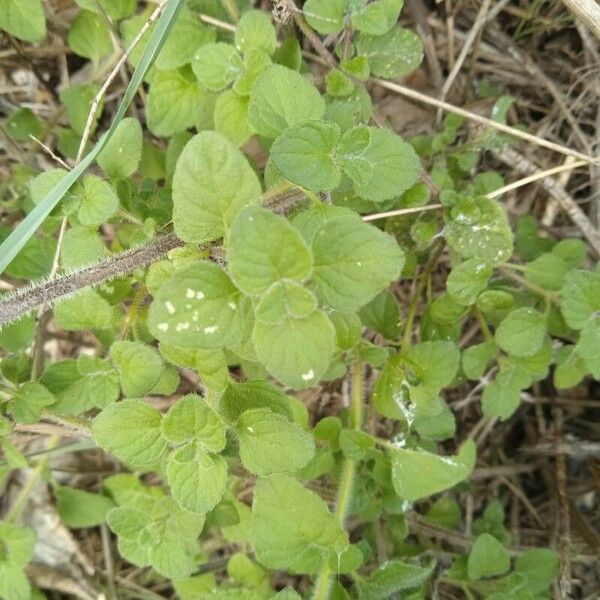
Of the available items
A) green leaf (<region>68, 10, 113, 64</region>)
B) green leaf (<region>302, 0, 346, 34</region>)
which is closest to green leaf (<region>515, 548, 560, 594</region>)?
green leaf (<region>302, 0, 346, 34</region>)

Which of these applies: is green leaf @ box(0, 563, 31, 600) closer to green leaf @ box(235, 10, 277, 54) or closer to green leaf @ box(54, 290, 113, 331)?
green leaf @ box(54, 290, 113, 331)

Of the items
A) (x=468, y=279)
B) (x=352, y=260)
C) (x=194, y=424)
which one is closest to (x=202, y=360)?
(x=194, y=424)

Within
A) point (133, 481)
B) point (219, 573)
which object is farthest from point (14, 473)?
point (219, 573)

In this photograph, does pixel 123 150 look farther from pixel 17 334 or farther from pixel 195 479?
pixel 195 479

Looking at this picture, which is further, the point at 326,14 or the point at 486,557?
the point at 486,557

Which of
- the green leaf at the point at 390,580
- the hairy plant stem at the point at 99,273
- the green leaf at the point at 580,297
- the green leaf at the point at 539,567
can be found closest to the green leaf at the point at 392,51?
the hairy plant stem at the point at 99,273

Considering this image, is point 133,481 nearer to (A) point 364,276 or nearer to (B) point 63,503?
(B) point 63,503
